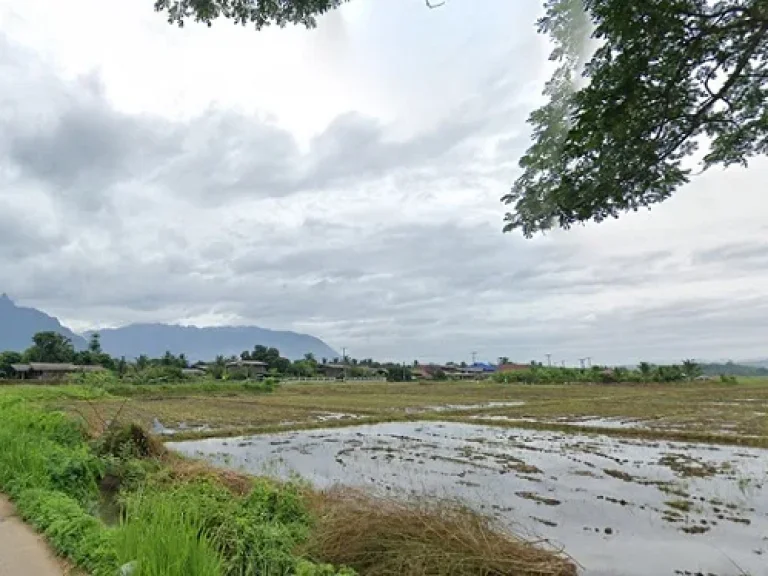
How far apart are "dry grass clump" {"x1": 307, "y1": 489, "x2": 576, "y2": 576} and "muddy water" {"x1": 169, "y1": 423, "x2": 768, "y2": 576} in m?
1.33

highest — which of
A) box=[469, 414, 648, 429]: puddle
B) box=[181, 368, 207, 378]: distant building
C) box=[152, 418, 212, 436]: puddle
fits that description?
box=[181, 368, 207, 378]: distant building

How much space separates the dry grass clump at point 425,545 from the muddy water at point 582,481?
133 centimetres

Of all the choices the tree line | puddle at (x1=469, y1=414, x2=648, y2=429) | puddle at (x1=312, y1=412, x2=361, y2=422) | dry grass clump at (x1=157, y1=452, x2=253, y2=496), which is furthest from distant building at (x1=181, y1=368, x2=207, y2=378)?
dry grass clump at (x1=157, y1=452, x2=253, y2=496)

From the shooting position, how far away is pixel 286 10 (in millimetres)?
3973

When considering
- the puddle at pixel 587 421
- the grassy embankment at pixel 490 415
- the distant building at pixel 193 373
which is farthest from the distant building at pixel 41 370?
the puddle at pixel 587 421

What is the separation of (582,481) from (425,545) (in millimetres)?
6561

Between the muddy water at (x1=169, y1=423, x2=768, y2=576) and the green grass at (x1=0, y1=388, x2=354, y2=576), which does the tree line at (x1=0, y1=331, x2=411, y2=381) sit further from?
the green grass at (x1=0, y1=388, x2=354, y2=576)

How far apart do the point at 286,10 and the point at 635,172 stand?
109 inches

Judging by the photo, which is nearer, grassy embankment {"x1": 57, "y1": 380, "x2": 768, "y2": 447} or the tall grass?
the tall grass

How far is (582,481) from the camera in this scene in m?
10.1

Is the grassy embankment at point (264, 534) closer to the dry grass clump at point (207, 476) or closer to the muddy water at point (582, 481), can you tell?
the dry grass clump at point (207, 476)

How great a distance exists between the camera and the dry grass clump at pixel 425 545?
4.47 metres

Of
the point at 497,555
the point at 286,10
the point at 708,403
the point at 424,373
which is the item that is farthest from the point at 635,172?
the point at 424,373

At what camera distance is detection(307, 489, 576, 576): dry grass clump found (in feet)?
14.7
